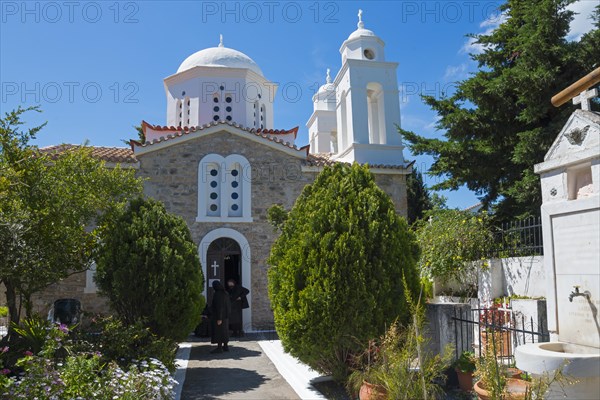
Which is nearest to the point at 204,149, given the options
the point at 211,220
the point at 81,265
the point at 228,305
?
the point at 211,220

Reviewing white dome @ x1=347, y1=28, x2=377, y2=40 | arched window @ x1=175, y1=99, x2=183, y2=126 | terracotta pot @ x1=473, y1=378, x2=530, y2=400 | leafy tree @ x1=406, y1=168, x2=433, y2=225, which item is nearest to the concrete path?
terracotta pot @ x1=473, y1=378, x2=530, y2=400

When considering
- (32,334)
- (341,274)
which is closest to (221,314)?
(32,334)

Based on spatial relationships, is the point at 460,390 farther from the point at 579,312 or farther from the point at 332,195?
the point at 332,195

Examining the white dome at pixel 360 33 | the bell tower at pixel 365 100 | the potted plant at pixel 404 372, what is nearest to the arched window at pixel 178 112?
the bell tower at pixel 365 100

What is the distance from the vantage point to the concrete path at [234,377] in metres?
6.40

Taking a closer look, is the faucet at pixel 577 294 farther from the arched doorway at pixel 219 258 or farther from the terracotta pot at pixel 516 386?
the arched doorway at pixel 219 258

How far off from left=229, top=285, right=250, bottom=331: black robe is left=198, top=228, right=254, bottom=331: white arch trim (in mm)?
656

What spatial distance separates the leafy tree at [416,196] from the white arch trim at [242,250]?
9682 millimetres

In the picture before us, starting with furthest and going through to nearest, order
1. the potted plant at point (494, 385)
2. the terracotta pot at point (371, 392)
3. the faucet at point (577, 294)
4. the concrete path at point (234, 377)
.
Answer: the concrete path at point (234, 377) < the terracotta pot at point (371, 392) < the faucet at point (577, 294) < the potted plant at point (494, 385)

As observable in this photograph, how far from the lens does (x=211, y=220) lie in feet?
42.4

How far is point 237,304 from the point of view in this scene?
11.7 m

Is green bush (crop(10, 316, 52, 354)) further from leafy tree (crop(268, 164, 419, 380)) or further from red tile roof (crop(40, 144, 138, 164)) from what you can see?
red tile roof (crop(40, 144, 138, 164))

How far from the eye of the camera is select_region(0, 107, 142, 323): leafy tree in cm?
622

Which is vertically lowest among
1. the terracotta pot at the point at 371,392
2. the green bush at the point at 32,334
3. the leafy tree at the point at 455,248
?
the terracotta pot at the point at 371,392
